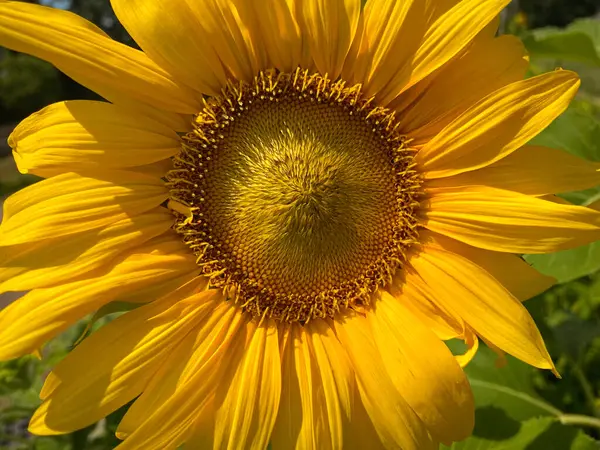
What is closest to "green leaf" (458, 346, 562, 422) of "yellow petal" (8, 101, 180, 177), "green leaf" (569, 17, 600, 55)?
"green leaf" (569, 17, 600, 55)

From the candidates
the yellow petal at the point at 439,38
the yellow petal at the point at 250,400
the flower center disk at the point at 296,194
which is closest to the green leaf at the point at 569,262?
the flower center disk at the point at 296,194

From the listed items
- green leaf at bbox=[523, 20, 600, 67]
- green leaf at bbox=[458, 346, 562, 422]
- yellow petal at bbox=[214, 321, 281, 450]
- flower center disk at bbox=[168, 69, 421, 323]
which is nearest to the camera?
yellow petal at bbox=[214, 321, 281, 450]

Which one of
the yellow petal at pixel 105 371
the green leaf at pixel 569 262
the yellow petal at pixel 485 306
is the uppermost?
the yellow petal at pixel 105 371

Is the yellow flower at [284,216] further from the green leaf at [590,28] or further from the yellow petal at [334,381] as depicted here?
the green leaf at [590,28]

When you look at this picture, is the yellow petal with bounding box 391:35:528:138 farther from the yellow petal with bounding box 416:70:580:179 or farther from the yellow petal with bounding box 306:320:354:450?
the yellow petal with bounding box 306:320:354:450

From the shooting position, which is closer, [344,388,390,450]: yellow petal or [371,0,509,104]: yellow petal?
[371,0,509,104]: yellow petal

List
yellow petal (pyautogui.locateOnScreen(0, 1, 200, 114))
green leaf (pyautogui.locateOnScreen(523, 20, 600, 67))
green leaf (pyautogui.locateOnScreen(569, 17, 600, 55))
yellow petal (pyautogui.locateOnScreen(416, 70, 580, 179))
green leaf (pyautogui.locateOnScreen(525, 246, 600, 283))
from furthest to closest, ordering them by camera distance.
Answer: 1. green leaf (pyautogui.locateOnScreen(569, 17, 600, 55))
2. green leaf (pyautogui.locateOnScreen(523, 20, 600, 67))
3. green leaf (pyautogui.locateOnScreen(525, 246, 600, 283))
4. yellow petal (pyautogui.locateOnScreen(416, 70, 580, 179))
5. yellow petal (pyautogui.locateOnScreen(0, 1, 200, 114))

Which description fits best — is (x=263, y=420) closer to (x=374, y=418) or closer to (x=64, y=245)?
(x=374, y=418)
